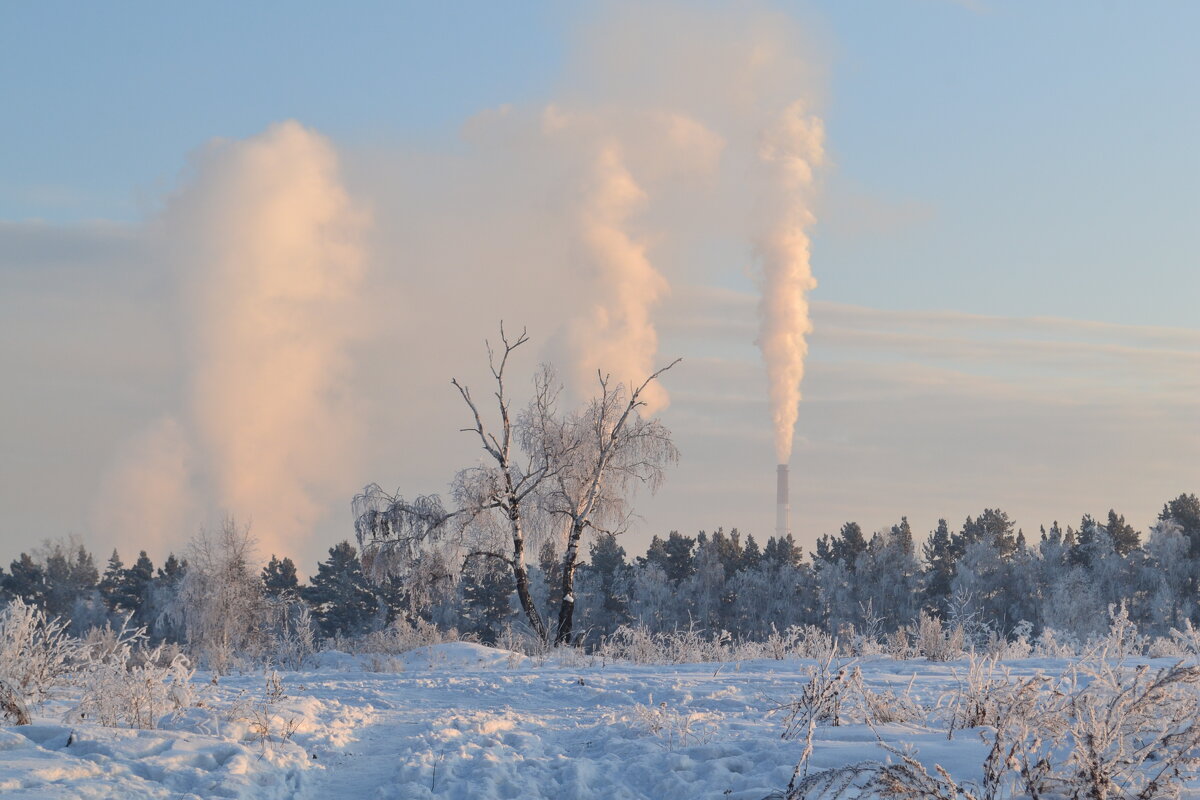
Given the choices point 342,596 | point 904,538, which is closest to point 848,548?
point 904,538

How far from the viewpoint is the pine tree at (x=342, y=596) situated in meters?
58.3

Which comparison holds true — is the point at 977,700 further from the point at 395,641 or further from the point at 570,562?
the point at 570,562

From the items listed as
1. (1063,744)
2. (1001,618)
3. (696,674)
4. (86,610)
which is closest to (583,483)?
(696,674)

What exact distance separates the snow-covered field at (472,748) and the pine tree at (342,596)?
4781 centimetres

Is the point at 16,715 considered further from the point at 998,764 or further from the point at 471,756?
the point at 998,764

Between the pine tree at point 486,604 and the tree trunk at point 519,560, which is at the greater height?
the tree trunk at point 519,560

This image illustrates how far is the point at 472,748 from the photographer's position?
8523mm

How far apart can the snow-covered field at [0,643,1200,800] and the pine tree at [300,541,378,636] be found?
1882 inches

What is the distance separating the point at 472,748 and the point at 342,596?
174 ft

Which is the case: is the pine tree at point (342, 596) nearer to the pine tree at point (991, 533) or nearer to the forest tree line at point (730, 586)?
the forest tree line at point (730, 586)

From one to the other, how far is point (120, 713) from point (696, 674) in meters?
7.92

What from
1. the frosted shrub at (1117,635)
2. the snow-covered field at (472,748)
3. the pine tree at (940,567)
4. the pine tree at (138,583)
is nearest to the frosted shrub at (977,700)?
the snow-covered field at (472,748)

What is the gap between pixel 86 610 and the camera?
66.9 meters

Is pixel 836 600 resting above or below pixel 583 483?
below
